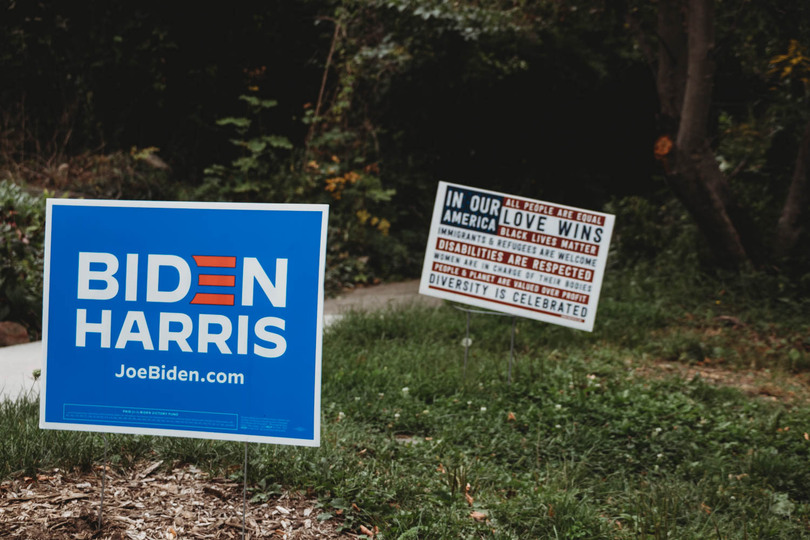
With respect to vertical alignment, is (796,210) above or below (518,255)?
above

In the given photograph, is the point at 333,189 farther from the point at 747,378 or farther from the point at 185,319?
the point at 185,319

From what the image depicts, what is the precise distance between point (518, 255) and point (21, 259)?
13.4ft

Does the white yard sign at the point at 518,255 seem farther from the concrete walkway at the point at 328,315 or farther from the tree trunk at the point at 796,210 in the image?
the tree trunk at the point at 796,210

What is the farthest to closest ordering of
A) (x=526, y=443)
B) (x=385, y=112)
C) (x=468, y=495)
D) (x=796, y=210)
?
(x=385, y=112) < (x=796, y=210) < (x=526, y=443) < (x=468, y=495)

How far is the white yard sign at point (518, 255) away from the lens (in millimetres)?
5195

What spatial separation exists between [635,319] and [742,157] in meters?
3.69

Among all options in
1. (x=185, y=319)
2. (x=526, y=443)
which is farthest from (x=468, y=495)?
(x=185, y=319)

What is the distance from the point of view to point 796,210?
27.0 ft

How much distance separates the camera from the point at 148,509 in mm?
2699

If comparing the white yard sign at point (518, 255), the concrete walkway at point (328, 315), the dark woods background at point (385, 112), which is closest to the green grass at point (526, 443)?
the white yard sign at point (518, 255)

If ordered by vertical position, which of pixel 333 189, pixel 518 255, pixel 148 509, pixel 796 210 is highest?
pixel 796 210

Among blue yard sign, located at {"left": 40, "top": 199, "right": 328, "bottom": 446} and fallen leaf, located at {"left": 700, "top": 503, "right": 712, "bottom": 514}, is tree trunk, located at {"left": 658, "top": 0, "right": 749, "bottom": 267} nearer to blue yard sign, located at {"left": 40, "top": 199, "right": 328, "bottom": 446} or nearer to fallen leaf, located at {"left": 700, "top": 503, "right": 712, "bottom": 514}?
fallen leaf, located at {"left": 700, "top": 503, "right": 712, "bottom": 514}

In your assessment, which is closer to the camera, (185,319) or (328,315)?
(185,319)

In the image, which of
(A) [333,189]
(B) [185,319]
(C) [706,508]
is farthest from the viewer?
(A) [333,189]
